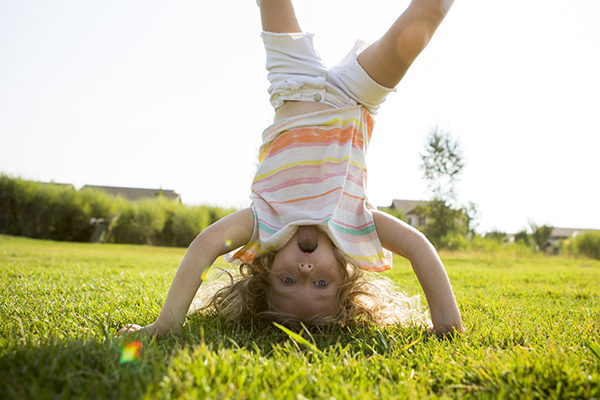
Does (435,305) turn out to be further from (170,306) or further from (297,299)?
(170,306)

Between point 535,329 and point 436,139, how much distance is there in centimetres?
2132

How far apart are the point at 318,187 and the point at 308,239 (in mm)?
373

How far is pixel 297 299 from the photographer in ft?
6.49

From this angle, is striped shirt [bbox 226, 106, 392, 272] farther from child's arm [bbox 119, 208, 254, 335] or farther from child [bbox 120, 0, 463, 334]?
child's arm [bbox 119, 208, 254, 335]

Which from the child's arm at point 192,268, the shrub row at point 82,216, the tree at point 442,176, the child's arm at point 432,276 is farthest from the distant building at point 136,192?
the child's arm at point 432,276

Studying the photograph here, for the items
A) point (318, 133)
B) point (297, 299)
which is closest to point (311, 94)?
point (318, 133)

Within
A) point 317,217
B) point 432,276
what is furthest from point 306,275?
point 432,276

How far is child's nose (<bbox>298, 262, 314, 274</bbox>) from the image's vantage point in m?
1.90

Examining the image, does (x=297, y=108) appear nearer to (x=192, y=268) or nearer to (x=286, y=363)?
(x=192, y=268)

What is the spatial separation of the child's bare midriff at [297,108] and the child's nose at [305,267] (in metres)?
1.05

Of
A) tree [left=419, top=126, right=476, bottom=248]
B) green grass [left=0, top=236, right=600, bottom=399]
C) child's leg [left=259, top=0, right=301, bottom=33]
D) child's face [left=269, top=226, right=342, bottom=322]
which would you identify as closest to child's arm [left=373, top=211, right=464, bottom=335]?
green grass [left=0, top=236, right=600, bottom=399]

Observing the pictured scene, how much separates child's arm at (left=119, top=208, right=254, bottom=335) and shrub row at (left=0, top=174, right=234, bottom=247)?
21490 millimetres

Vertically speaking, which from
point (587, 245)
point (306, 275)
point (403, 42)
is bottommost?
point (306, 275)

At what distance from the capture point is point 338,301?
2.15 meters
